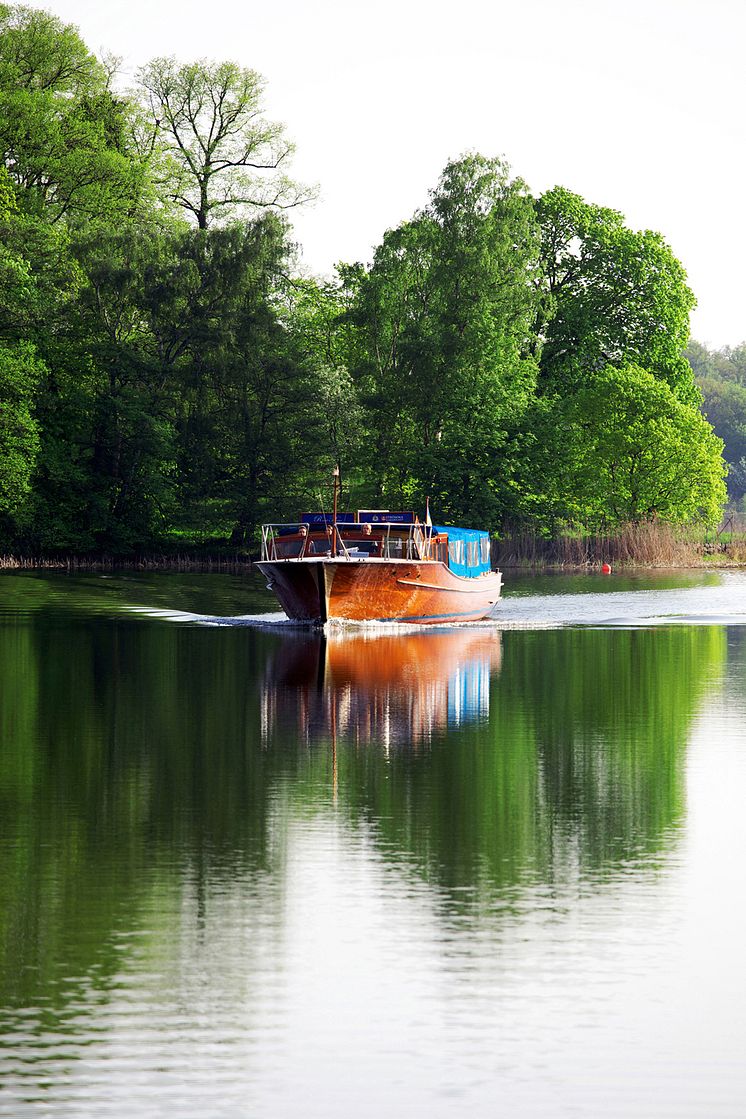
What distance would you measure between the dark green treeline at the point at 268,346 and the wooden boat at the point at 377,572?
29039mm

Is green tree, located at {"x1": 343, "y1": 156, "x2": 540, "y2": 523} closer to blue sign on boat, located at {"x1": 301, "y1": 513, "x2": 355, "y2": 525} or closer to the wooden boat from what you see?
the wooden boat

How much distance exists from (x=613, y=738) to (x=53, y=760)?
6.42m

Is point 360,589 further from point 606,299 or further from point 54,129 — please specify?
point 606,299

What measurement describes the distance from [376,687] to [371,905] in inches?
588

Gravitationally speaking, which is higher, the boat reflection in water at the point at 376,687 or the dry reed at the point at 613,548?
the dry reed at the point at 613,548

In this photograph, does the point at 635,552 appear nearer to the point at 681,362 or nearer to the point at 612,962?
the point at 681,362

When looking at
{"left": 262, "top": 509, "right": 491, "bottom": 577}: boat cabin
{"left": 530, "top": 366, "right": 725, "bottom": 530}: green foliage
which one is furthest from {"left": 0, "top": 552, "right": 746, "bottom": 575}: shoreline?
{"left": 262, "top": 509, "right": 491, "bottom": 577}: boat cabin

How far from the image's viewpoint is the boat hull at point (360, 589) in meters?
40.2

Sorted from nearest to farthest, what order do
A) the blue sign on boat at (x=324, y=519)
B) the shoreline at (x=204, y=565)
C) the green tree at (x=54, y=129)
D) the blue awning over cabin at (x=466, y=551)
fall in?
the blue sign on boat at (x=324, y=519)
the blue awning over cabin at (x=466, y=551)
the shoreline at (x=204, y=565)
the green tree at (x=54, y=129)

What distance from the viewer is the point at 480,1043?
7.51 m

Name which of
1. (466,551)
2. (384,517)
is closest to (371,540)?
(384,517)

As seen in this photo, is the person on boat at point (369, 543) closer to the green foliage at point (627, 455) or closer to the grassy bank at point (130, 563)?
the grassy bank at point (130, 563)

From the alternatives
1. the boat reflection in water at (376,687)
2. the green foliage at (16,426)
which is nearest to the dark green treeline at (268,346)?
the green foliage at (16,426)

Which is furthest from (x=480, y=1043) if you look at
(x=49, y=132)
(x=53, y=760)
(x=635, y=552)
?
(x=49, y=132)
